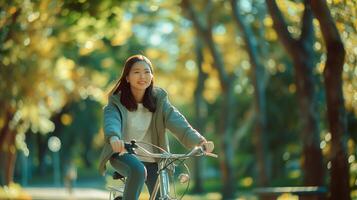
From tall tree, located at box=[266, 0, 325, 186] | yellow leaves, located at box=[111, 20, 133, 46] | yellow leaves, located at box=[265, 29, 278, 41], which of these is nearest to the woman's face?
tall tree, located at box=[266, 0, 325, 186]

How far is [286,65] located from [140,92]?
31515 mm

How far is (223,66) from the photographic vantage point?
2712 centimetres

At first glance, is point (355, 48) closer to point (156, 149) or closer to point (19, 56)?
point (156, 149)

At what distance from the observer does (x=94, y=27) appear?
18172mm

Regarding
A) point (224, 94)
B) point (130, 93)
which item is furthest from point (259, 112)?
point (130, 93)

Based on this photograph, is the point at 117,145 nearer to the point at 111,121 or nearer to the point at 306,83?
the point at 111,121

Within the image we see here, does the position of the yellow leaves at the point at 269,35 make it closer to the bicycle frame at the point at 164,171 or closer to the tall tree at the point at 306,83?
the tall tree at the point at 306,83

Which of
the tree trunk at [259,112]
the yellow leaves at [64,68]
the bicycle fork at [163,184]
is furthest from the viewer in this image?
the yellow leaves at [64,68]

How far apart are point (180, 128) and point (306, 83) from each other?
9.08m

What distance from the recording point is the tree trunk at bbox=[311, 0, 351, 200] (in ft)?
40.8

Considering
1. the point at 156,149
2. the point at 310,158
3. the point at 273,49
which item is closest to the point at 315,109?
the point at 310,158

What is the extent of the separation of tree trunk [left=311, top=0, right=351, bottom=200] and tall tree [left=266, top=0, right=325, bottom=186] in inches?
90.7

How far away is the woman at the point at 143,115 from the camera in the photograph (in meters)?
6.75

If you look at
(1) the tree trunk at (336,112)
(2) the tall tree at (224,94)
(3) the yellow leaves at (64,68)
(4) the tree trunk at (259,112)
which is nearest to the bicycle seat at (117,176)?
(1) the tree trunk at (336,112)
